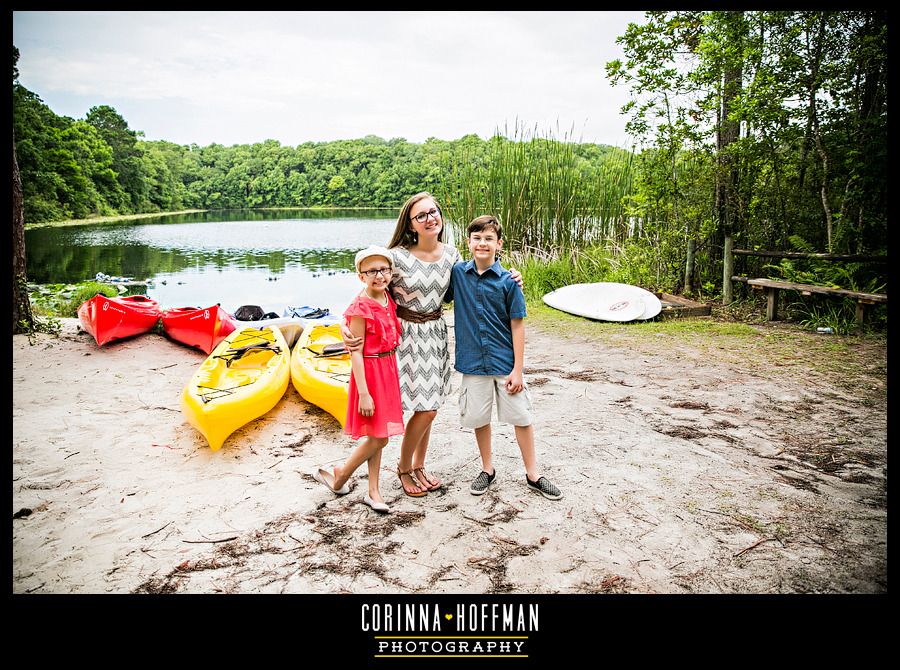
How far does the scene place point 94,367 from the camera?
4805 mm

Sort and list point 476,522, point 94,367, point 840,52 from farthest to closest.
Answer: point 840,52, point 94,367, point 476,522

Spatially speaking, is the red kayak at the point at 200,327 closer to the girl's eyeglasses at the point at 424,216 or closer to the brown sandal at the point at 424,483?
the brown sandal at the point at 424,483

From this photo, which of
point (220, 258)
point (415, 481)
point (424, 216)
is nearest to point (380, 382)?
point (415, 481)

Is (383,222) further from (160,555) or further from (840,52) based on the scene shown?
(160,555)

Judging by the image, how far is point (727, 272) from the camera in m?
6.50

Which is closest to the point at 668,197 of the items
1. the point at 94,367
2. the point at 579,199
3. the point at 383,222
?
the point at 579,199

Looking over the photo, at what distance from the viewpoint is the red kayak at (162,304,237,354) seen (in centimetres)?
533

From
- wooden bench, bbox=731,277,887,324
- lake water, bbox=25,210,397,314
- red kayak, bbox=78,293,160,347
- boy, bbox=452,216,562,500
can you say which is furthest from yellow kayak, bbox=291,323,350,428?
wooden bench, bbox=731,277,887,324

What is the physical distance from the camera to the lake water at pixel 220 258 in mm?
10812

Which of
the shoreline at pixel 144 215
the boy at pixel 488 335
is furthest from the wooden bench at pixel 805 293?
the shoreline at pixel 144 215

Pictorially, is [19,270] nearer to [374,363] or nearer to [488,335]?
[374,363]

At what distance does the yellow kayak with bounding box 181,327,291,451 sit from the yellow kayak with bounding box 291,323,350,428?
124mm

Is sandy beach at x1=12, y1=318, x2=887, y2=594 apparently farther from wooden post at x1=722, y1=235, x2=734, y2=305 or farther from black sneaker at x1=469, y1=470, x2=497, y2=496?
wooden post at x1=722, y1=235, x2=734, y2=305

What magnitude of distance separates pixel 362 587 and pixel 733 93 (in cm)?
624
